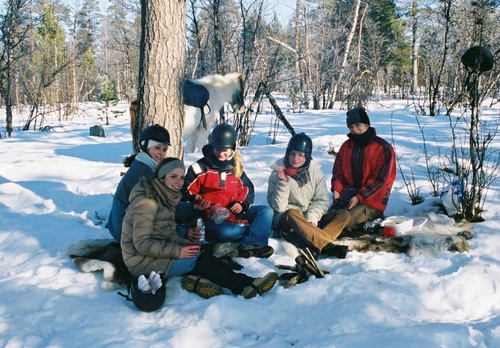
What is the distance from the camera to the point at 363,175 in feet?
14.2

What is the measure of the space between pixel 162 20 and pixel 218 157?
A: 1.53m

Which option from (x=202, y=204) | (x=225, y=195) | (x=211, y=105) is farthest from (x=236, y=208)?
(x=211, y=105)

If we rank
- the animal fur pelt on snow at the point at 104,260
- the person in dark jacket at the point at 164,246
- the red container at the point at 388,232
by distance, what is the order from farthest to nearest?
the red container at the point at 388,232 < the animal fur pelt on snow at the point at 104,260 < the person in dark jacket at the point at 164,246

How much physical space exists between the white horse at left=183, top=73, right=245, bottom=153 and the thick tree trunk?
2.26 metres

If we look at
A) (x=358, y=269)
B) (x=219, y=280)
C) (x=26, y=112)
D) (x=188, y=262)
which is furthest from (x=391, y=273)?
(x=26, y=112)

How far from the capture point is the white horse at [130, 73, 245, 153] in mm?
6770

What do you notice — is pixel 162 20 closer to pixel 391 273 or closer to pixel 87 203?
pixel 87 203

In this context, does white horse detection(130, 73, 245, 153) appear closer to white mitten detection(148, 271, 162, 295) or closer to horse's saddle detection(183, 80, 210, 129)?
horse's saddle detection(183, 80, 210, 129)

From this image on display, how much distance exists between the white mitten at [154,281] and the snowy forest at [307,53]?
192 inches

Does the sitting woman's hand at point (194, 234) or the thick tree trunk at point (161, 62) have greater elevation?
the thick tree trunk at point (161, 62)

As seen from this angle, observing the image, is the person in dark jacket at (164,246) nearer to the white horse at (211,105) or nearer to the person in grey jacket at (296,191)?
the person in grey jacket at (296,191)

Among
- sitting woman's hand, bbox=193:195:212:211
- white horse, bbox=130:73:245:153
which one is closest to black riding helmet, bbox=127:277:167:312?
sitting woman's hand, bbox=193:195:212:211

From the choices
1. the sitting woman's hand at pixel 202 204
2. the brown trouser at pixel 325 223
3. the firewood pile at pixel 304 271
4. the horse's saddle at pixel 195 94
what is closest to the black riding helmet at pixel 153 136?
the sitting woman's hand at pixel 202 204

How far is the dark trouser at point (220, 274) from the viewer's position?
2.97 meters
